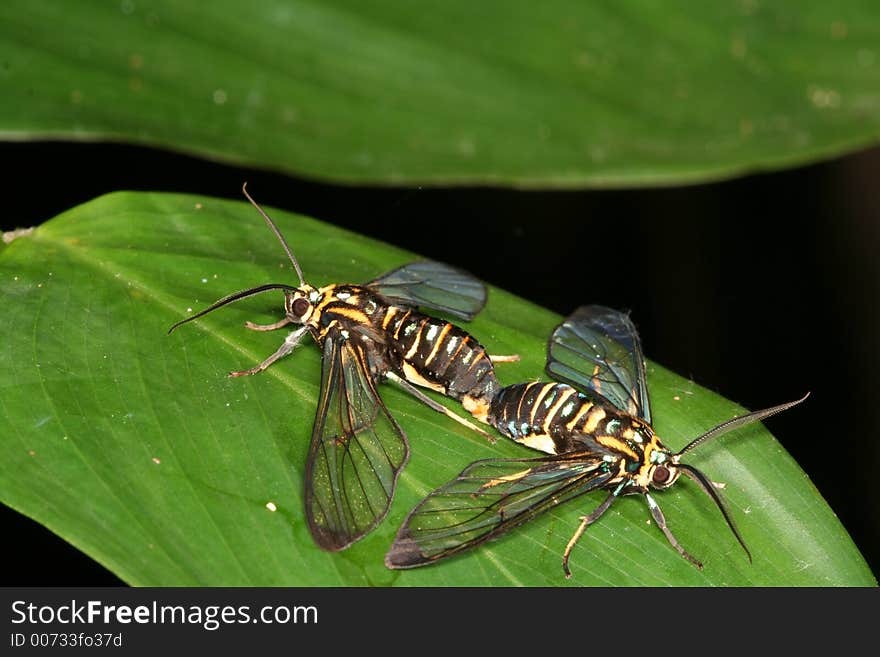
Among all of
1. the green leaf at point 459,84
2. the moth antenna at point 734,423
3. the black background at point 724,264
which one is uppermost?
the green leaf at point 459,84

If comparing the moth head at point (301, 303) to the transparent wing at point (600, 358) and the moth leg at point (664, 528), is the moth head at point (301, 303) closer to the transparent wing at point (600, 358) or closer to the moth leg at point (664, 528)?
the transparent wing at point (600, 358)

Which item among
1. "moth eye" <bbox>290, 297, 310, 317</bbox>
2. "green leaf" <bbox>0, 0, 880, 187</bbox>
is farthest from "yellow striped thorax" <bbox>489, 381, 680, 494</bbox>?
"green leaf" <bbox>0, 0, 880, 187</bbox>

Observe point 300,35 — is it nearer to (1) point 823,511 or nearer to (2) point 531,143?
(2) point 531,143

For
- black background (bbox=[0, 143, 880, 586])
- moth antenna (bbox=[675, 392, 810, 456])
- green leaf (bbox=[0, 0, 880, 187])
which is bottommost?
black background (bbox=[0, 143, 880, 586])

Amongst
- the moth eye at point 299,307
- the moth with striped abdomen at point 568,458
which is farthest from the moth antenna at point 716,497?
the moth eye at point 299,307

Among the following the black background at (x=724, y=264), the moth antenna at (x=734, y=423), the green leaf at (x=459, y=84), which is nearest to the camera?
the green leaf at (x=459, y=84)

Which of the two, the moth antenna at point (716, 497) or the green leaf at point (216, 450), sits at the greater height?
the moth antenna at point (716, 497)

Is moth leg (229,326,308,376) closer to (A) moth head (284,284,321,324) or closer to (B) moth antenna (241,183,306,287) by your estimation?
(A) moth head (284,284,321,324)

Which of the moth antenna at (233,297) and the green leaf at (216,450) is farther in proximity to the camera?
the moth antenna at (233,297)

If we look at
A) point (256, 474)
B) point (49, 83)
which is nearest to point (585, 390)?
point (256, 474)
